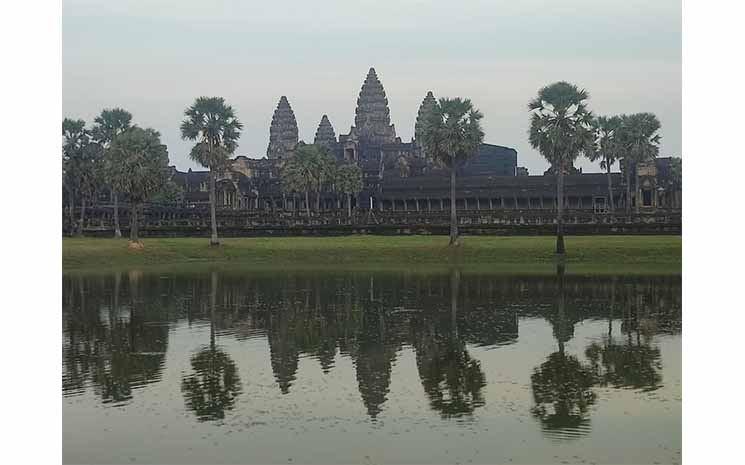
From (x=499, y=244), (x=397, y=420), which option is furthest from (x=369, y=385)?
(x=499, y=244)

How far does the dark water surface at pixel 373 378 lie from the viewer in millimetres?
14383

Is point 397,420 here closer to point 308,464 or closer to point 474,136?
point 308,464

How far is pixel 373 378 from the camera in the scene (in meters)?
19.3

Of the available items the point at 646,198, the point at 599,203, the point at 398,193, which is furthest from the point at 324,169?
the point at 646,198

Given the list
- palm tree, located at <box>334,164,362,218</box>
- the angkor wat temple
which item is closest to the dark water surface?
the angkor wat temple

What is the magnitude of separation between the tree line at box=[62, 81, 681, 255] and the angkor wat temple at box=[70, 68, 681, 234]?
12.6 ft

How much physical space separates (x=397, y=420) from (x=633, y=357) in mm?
7808

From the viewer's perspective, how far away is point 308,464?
13.6 m

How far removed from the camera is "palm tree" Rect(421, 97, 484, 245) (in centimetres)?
6294

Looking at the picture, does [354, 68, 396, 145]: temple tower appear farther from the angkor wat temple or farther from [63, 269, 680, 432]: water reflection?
[63, 269, 680, 432]: water reflection

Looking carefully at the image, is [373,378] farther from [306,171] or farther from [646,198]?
[646,198]

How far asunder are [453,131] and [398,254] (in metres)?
11.7

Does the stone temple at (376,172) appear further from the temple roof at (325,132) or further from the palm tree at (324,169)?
the palm tree at (324,169)
